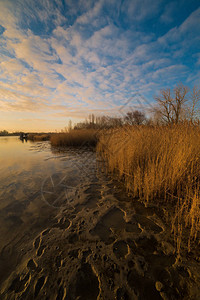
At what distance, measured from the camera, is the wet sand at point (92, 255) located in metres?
1.03

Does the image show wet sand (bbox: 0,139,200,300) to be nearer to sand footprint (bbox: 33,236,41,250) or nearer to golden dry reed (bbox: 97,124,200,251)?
sand footprint (bbox: 33,236,41,250)

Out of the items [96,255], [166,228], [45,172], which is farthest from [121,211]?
[45,172]

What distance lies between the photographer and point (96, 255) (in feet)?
4.42

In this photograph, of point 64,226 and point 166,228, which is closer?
point 166,228

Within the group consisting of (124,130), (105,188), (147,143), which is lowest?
(105,188)

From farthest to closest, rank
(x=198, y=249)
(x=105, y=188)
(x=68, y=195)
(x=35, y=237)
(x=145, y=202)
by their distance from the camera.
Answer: (x=105, y=188), (x=68, y=195), (x=145, y=202), (x=35, y=237), (x=198, y=249)

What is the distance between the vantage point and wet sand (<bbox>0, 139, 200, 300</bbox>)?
103 cm

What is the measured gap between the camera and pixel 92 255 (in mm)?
1347

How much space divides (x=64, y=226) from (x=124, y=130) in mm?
4344

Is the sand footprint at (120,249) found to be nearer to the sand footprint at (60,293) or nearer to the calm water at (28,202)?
the sand footprint at (60,293)

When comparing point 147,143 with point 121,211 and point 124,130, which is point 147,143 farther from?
point 121,211

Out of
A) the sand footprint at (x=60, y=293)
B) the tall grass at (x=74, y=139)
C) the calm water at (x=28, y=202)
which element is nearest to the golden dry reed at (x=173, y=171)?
the sand footprint at (x=60, y=293)

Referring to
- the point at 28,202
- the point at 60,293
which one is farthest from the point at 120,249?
the point at 28,202

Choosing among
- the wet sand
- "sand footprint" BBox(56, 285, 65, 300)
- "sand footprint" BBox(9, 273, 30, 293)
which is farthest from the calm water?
"sand footprint" BBox(56, 285, 65, 300)
